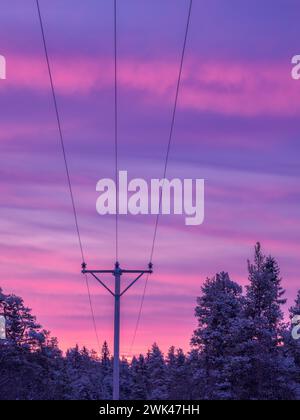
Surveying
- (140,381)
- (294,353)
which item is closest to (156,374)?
(140,381)

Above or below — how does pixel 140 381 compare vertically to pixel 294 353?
above

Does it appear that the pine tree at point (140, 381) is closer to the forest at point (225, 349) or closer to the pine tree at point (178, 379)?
the pine tree at point (178, 379)

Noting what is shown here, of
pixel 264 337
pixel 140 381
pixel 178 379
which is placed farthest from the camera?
pixel 140 381

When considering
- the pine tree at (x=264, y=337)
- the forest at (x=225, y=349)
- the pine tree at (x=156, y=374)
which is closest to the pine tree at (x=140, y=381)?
the pine tree at (x=156, y=374)

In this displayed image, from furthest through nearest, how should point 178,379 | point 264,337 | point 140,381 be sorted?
point 140,381
point 178,379
point 264,337

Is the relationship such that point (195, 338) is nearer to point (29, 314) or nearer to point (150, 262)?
point (29, 314)

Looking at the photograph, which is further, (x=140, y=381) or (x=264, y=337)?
(x=140, y=381)

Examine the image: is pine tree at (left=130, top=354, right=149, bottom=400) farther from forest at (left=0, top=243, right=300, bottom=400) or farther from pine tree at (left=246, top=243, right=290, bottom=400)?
pine tree at (left=246, top=243, right=290, bottom=400)

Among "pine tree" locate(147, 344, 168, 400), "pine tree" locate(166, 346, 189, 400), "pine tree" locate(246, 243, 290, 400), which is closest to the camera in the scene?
"pine tree" locate(246, 243, 290, 400)

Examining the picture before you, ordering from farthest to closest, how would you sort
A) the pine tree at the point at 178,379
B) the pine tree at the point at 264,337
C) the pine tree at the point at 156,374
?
the pine tree at the point at 156,374, the pine tree at the point at 178,379, the pine tree at the point at 264,337

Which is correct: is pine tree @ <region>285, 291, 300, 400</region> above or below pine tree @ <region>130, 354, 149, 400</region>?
below

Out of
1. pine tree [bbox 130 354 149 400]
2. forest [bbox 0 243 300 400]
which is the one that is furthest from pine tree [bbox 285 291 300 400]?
pine tree [bbox 130 354 149 400]

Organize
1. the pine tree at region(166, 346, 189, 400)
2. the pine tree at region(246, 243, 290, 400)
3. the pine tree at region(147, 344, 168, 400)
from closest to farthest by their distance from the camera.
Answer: the pine tree at region(246, 243, 290, 400) → the pine tree at region(166, 346, 189, 400) → the pine tree at region(147, 344, 168, 400)

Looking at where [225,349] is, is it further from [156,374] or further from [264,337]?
[156,374]
